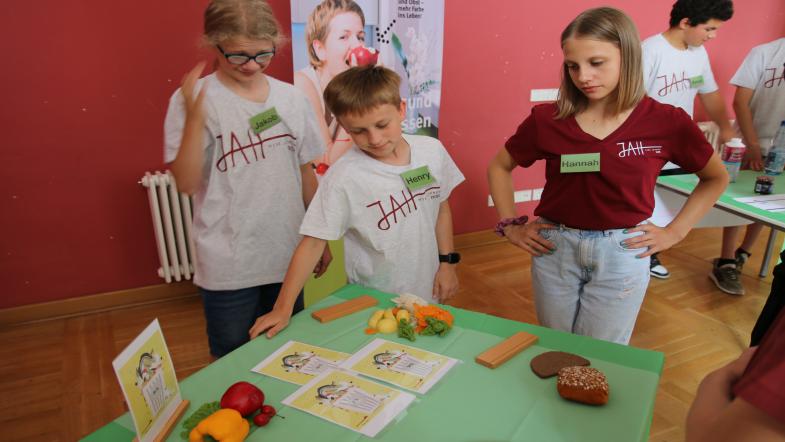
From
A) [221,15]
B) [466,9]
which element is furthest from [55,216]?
[466,9]

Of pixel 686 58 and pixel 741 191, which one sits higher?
pixel 686 58

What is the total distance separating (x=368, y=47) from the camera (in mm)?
2912

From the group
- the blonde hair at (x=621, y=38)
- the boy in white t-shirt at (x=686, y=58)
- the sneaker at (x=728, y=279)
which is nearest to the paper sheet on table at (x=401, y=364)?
the blonde hair at (x=621, y=38)

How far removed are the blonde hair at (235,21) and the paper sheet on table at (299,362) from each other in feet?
2.69

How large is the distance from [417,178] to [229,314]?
0.70 metres

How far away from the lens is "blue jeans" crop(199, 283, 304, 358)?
1632 millimetres

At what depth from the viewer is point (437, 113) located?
332 cm

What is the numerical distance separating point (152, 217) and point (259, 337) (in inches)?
74.5

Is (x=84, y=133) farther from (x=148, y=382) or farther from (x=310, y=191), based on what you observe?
(x=148, y=382)

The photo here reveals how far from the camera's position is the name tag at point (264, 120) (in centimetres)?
154

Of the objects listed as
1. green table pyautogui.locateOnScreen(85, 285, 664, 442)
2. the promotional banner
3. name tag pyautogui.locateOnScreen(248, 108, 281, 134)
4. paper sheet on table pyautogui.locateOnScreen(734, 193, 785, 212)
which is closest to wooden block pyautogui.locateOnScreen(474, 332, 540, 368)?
green table pyautogui.locateOnScreen(85, 285, 664, 442)

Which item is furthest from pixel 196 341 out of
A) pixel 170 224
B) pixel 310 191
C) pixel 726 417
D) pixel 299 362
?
pixel 726 417

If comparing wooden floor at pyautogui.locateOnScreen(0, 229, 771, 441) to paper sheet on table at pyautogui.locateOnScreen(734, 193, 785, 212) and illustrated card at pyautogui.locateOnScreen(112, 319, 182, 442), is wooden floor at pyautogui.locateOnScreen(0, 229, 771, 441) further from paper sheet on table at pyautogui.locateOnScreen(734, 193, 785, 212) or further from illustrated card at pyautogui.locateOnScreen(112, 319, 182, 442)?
illustrated card at pyautogui.locateOnScreen(112, 319, 182, 442)

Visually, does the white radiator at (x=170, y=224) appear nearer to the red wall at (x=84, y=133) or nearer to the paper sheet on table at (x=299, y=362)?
the red wall at (x=84, y=133)
